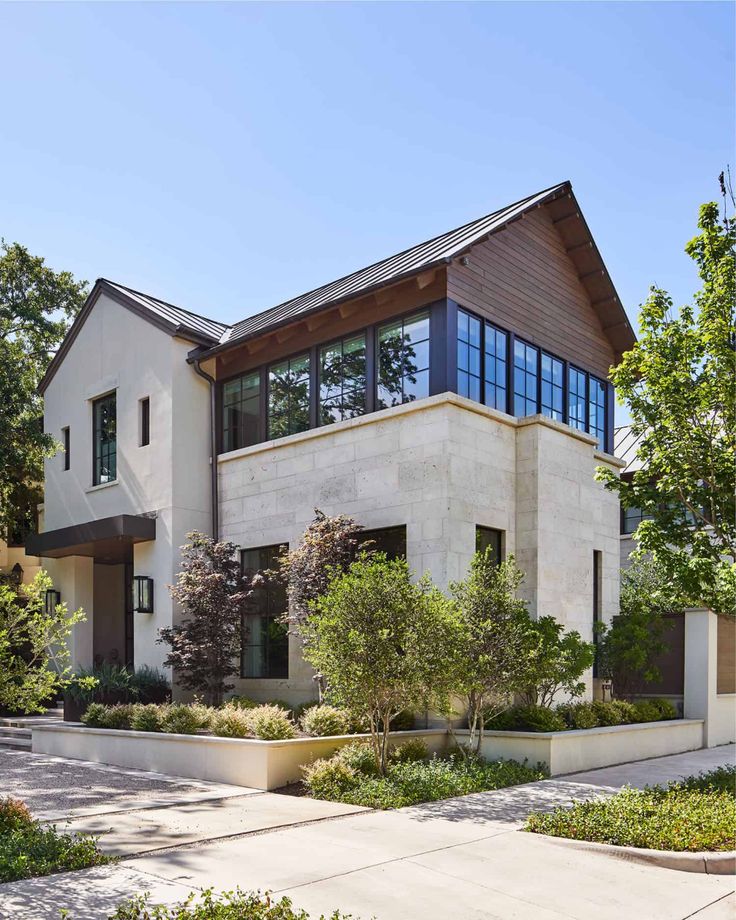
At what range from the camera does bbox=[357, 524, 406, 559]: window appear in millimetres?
15531

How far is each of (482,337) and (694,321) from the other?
5354mm

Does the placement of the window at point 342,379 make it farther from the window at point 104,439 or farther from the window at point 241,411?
the window at point 104,439

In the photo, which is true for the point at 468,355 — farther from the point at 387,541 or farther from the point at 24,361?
the point at 24,361

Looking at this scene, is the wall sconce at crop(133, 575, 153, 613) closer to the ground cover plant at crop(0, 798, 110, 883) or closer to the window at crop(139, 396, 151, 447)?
the window at crop(139, 396, 151, 447)

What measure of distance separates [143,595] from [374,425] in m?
6.52

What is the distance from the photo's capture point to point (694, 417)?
11.2 m

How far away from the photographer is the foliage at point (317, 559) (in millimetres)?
14984

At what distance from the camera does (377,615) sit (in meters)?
11.7

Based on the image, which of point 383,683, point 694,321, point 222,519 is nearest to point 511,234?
point 694,321

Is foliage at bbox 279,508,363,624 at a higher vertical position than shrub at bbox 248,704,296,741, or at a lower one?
higher

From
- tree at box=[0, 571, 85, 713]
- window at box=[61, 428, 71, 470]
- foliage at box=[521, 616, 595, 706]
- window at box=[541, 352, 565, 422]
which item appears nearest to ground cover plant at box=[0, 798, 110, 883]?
tree at box=[0, 571, 85, 713]

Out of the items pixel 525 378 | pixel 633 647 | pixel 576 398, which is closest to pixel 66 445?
pixel 525 378

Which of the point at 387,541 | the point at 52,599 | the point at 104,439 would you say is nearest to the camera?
the point at 387,541

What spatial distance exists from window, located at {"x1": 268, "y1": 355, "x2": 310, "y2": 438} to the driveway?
369 inches
